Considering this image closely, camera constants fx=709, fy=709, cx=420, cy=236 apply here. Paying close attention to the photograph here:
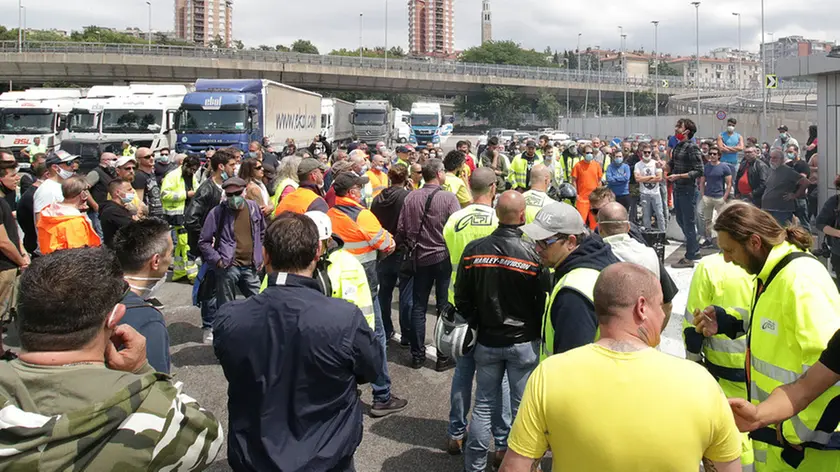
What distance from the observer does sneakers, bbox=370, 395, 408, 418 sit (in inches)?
226

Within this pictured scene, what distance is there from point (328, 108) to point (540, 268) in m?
40.9

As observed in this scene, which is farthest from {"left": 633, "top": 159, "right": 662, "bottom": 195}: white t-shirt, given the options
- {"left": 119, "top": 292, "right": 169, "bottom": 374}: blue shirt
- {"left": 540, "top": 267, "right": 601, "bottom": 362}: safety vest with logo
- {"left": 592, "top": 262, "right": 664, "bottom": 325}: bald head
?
{"left": 119, "top": 292, "right": 169, "bottom": 374}: blue shirt

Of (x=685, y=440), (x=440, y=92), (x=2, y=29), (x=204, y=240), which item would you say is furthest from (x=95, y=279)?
(x=2, y=29)

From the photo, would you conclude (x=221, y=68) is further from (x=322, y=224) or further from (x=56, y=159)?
(x=322, y=224)

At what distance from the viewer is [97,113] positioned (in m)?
26.0

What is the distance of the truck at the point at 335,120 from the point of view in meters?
43.3

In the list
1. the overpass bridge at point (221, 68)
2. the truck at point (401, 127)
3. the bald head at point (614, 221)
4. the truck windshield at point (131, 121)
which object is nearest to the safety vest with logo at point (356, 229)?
the bald head at point (614, 221)

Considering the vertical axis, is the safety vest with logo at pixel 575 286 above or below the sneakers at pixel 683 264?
above

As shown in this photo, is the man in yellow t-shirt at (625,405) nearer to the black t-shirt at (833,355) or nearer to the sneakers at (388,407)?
the black t-shirt at (833,355)

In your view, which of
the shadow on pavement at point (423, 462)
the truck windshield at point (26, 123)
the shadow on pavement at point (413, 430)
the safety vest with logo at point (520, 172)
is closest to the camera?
the shadow on pavement at point (423, 462)

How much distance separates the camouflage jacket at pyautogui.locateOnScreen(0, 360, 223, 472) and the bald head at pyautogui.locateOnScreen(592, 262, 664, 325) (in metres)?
1.38

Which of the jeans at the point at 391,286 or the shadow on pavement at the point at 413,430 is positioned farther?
the jeans at the point at 391,286

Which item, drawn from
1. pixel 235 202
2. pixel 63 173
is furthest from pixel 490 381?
pixel 63 173

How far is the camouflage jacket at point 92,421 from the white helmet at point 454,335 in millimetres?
2617
